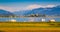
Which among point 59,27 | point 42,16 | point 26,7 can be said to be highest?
point 26,7

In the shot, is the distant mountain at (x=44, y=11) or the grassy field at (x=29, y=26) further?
the distant mountain at (x=44, y=11)

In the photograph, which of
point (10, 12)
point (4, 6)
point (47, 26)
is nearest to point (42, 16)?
point (47, 26)

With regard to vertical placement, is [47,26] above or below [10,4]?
below

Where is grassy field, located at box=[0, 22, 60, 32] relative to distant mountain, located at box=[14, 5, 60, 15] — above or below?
below

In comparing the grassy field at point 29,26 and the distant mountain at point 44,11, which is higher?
the distant mountain at point 44,11

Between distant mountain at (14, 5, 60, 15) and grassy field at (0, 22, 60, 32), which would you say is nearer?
grassy field at (0, 22, 60, 32)

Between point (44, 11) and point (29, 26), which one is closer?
point (29, 26)

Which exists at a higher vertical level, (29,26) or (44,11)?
(44,11)

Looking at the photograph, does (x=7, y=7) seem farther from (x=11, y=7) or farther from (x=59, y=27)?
(x=59, y=27)
